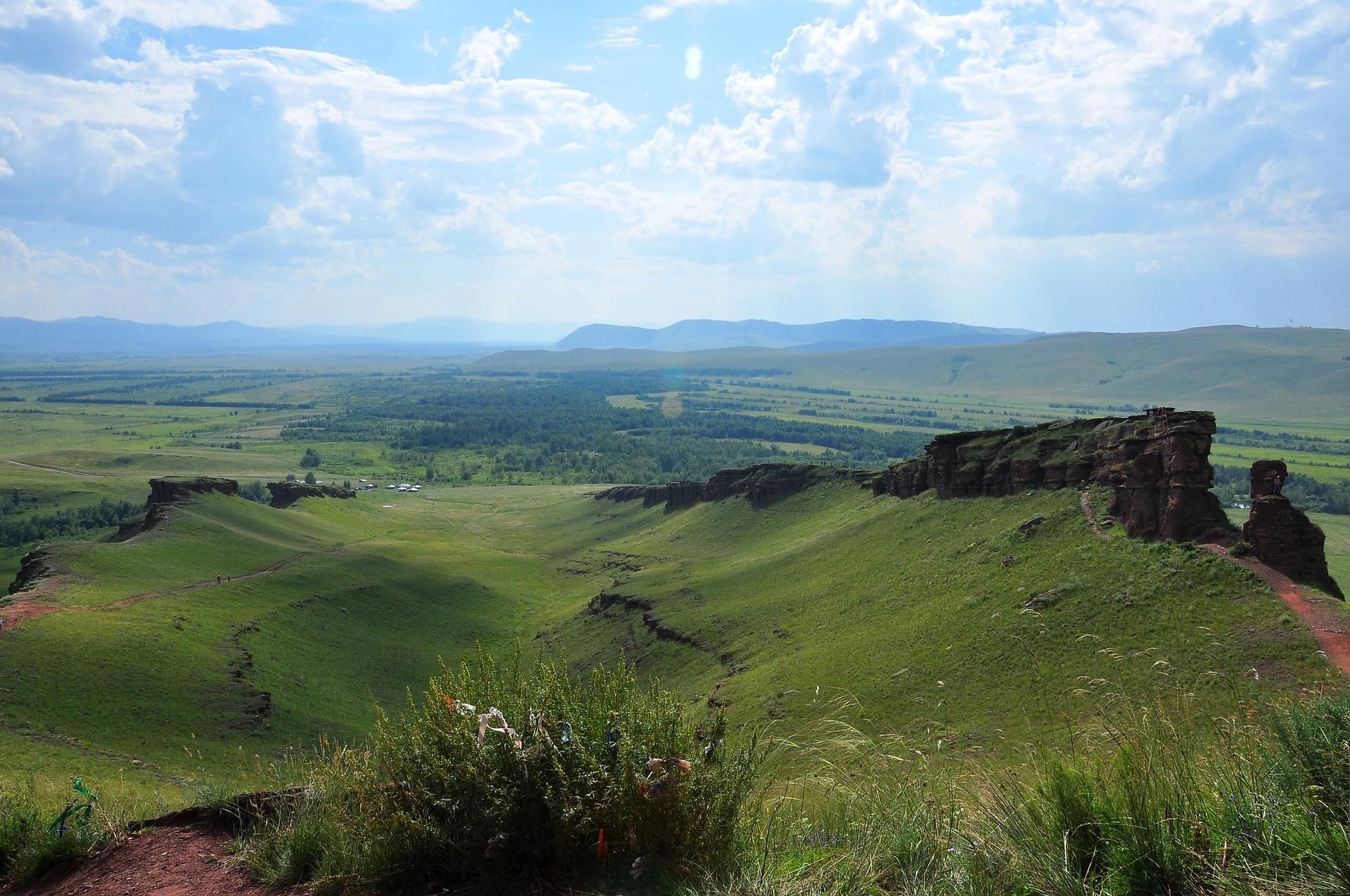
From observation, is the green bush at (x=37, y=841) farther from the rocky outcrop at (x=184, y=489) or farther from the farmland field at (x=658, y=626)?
the rocky outcrop at (x=184, y=489)

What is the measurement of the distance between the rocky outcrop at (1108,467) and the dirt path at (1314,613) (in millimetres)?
3690

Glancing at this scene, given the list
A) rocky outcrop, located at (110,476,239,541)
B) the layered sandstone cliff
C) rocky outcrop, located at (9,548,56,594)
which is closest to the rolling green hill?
rocky outcrop, located at (9,548,56,594)

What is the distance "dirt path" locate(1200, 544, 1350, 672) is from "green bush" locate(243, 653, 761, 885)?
2615cm

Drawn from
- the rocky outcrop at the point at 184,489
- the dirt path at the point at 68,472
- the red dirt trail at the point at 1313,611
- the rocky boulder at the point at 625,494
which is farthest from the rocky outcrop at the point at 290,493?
the red dirt trail at the point at 1313,611

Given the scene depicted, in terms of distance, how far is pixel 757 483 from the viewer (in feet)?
296

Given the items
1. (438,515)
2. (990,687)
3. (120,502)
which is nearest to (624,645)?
(990,687)

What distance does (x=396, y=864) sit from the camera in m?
8.41

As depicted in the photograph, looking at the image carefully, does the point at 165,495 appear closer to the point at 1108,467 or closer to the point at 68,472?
the point at 1108,467

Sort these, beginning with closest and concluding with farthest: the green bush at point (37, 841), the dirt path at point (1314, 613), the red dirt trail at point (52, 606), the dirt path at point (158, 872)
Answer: the dirt path at point (158, 872)
the green bush at point (37, 841)
the dirt path at point (1314, 613)
the red dirt trail at point (52, 606)

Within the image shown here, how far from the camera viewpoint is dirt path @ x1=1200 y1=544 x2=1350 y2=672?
1025 inches

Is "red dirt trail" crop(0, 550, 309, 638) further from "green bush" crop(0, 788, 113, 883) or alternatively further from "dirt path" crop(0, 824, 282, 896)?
"dirt path" crop(0, 824, 282, 896)

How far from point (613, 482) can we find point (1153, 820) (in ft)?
620

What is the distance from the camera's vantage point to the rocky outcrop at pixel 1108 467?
3725cm

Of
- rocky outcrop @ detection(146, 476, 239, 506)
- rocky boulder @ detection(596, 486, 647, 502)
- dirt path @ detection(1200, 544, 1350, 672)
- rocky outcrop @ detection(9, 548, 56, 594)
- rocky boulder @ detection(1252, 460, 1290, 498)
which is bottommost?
rocky boulder @ detection(596, 486, 647, 502)
